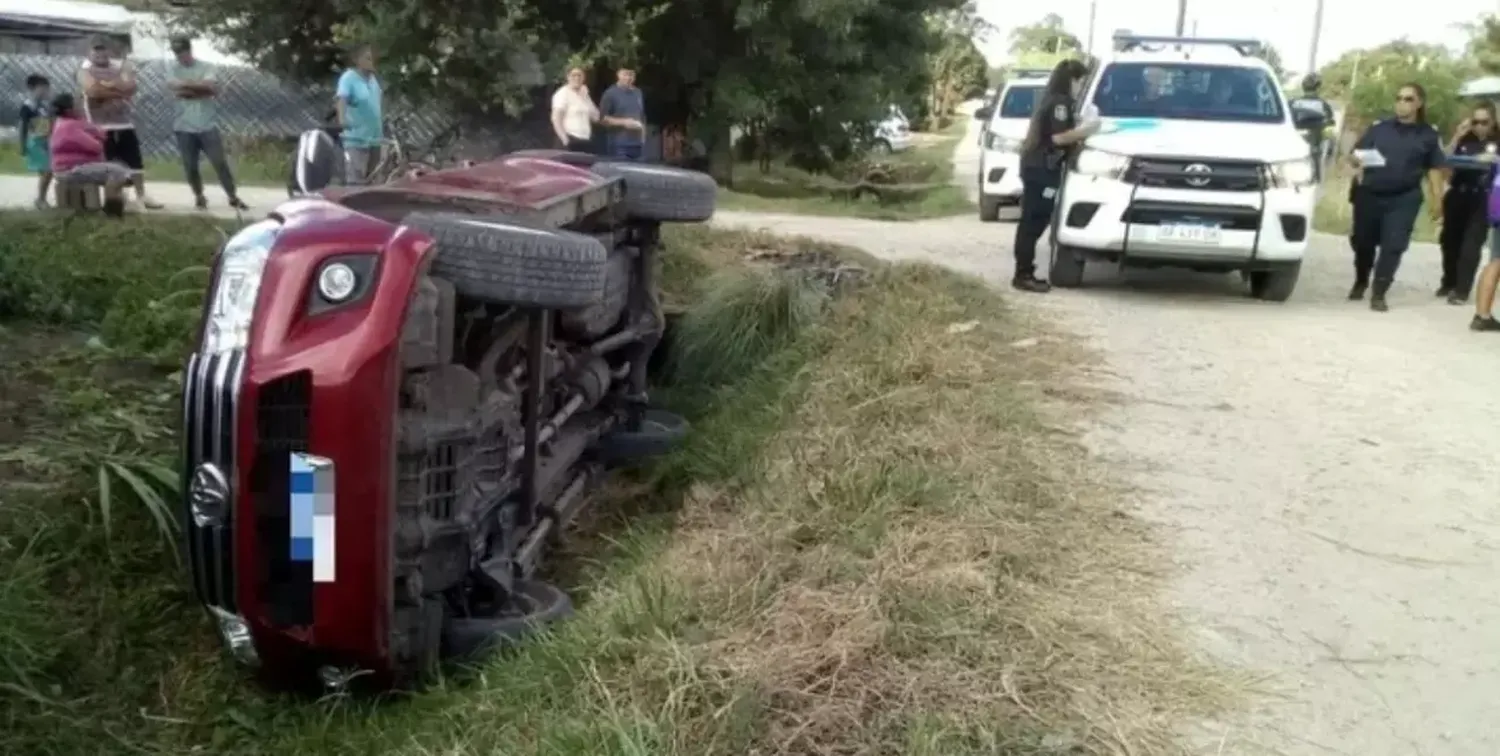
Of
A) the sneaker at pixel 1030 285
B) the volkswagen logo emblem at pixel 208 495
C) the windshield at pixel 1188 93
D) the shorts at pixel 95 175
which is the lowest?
the sneaker at pixel 1030 285

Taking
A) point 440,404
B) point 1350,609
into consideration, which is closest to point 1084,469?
point 1350,609

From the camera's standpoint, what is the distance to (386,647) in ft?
11.9

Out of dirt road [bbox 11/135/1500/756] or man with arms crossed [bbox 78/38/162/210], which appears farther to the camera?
man with arms crossed [bbox 78/38/162/210]

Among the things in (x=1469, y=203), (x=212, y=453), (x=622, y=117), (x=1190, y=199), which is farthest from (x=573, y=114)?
(x=212, y=453)

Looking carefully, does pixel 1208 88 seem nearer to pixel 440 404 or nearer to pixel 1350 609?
pixel 1350 609

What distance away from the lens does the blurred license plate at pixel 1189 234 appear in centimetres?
938

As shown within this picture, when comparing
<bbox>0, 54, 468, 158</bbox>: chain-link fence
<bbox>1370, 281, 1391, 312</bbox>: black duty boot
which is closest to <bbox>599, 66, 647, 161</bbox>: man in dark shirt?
<bbox>1370, 281, 1391, 312</bbox>: black duty boot

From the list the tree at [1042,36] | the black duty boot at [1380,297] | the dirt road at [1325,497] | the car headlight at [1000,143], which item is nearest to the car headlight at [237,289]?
the dirt road at [1325,497]

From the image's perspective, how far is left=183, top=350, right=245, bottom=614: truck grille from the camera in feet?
11.2

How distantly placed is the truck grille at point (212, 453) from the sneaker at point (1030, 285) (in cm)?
698

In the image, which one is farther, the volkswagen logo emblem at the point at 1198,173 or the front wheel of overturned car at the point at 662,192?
the volkswagen logo emblem at the point at 1198,173

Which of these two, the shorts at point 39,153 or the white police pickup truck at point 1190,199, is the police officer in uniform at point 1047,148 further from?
the shorts at point 39,153

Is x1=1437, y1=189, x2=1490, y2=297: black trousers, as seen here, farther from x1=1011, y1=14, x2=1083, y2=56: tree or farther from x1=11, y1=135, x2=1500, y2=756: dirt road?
x1=1011, y1=14, x2=1083, y2=56: tree

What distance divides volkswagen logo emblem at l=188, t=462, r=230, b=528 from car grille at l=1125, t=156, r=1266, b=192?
7284mm
